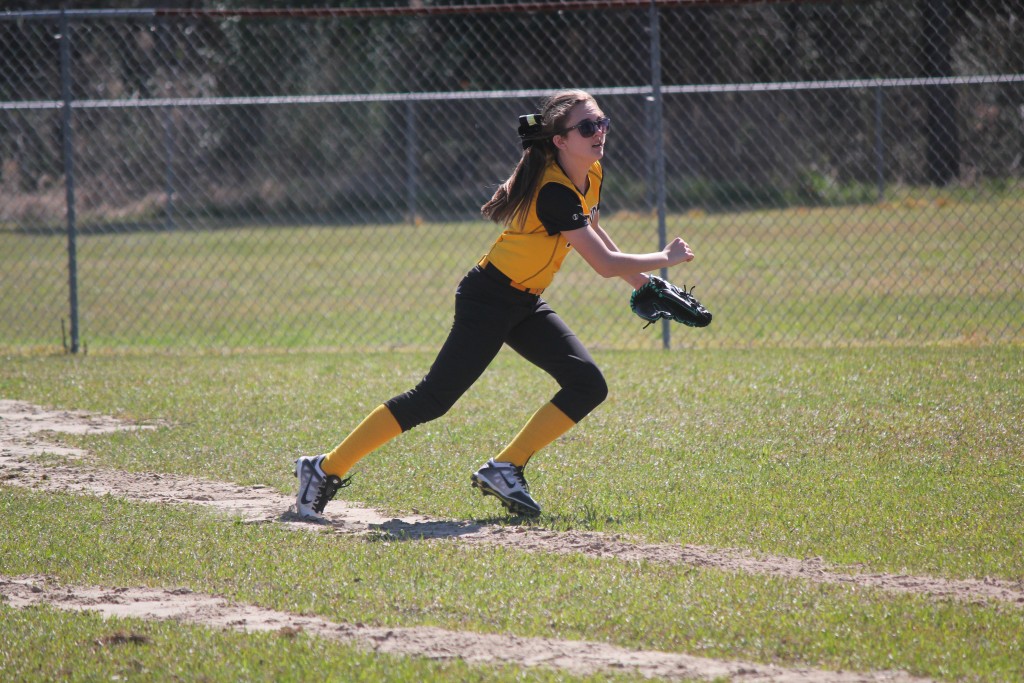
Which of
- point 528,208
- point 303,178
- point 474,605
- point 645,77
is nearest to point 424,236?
point 303,178

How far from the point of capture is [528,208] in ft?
16.0

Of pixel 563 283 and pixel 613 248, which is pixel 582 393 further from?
pixel 563 283

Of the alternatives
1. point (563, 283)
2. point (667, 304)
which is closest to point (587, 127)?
point (667, 304)

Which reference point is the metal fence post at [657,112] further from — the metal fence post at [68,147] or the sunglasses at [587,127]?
A: the metal fence post at [68,147]

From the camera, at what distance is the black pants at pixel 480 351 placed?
498 centimetres

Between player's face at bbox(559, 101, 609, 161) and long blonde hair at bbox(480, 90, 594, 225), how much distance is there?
0.03 metres

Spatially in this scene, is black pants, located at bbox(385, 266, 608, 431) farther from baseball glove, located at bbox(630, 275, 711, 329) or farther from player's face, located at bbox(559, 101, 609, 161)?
player's face, located at bbox(559, 101, 609, 161)

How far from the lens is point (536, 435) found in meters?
5.18

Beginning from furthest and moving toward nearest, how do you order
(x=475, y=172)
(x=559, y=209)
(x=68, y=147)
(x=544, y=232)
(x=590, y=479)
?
1. (x=475, y=172)
2. (x=68, y=147)
3. (x=590, y=479)
4. (x=544, y=232)
5. (x=559, y=209)

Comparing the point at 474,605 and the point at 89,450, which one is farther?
the point at 89,450

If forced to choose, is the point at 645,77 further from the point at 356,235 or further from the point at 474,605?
the point at 474,605

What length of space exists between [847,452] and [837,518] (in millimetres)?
1238

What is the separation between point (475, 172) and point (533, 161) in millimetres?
16000

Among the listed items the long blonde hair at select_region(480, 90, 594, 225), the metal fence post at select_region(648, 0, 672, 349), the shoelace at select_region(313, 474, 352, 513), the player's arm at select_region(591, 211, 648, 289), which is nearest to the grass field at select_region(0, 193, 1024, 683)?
the shoelace at select_region(313, 474, 352, 513)
